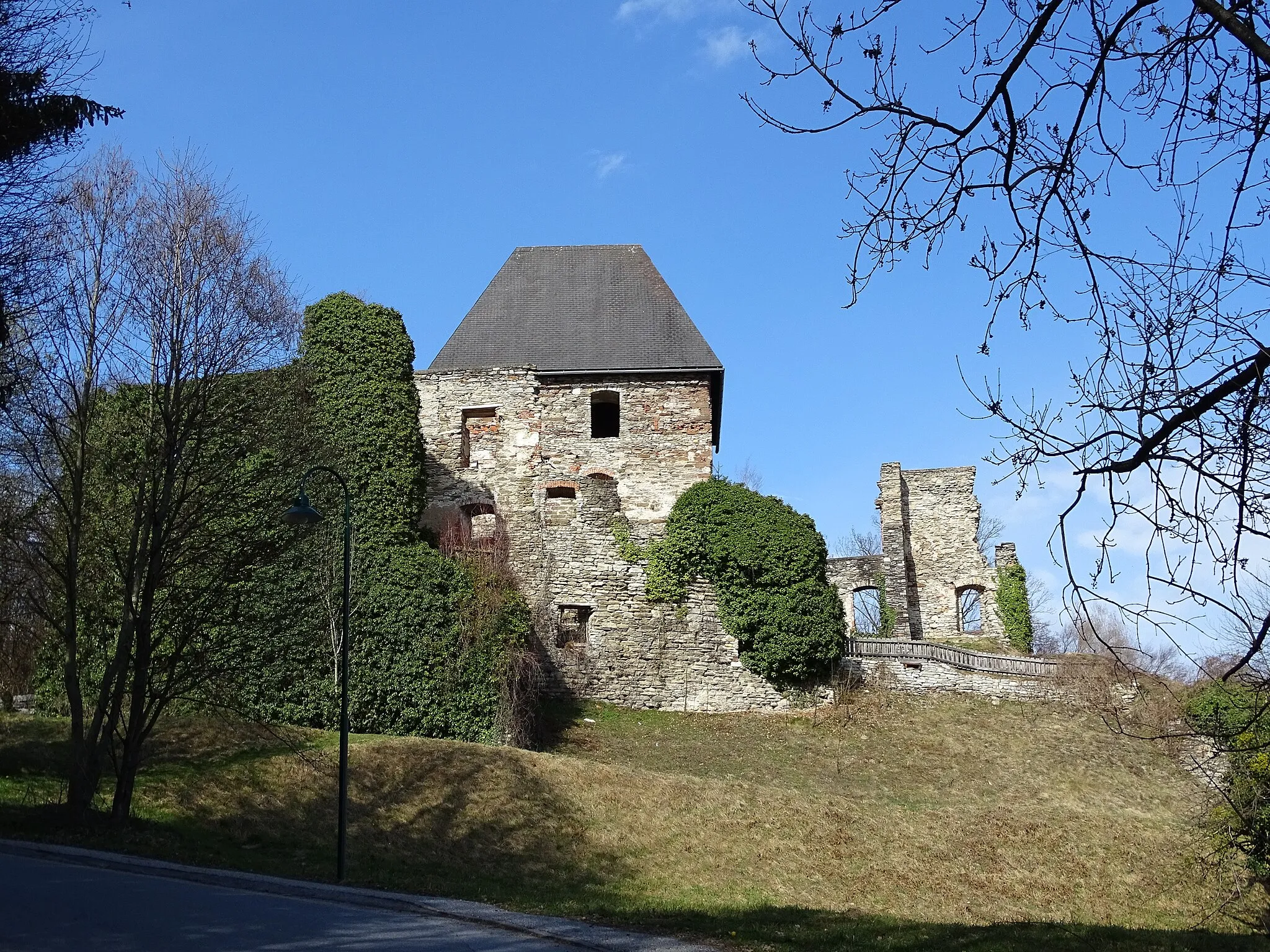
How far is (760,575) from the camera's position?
78.7 ft

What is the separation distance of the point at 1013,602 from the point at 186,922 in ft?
86.4

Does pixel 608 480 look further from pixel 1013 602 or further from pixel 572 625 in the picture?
pixel 1013 602

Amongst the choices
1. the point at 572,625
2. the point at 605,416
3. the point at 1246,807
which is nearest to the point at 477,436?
the point at 605,416

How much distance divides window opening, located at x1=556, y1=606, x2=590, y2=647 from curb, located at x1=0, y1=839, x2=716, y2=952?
42.5ft

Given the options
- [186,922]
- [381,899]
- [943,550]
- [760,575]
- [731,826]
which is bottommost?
[731,826]

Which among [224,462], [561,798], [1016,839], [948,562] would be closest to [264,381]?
[224,462]

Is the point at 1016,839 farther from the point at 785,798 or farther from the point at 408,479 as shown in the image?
the point at 408,479

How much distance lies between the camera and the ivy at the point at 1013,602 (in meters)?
30.6

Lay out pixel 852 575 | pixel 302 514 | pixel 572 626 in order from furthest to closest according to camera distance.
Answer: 1. pixel 852 575
2. pixel 572 626
3. pixel 302 514

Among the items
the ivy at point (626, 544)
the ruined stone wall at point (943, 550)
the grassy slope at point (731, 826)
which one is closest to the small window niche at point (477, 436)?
the ivy at point (626, 544)

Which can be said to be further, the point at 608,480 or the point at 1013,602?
the point at 1013,602

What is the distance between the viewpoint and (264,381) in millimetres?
17594

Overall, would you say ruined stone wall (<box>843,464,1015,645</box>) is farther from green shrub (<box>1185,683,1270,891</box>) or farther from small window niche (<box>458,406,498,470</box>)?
green shrub (<box>1185,683,1270,891</box>)

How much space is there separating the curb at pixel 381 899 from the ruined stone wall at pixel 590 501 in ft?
42.2
